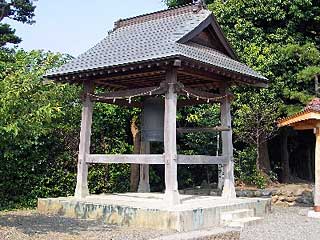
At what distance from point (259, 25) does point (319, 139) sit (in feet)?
23.6

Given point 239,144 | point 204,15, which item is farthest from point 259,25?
point 204,15

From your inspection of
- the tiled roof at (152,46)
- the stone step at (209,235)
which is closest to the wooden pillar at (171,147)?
the tiled roof at (152,46)

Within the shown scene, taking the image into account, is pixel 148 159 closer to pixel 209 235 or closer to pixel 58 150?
pixel 209 235

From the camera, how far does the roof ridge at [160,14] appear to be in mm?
11719

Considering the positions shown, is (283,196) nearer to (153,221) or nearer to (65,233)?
(153,221)

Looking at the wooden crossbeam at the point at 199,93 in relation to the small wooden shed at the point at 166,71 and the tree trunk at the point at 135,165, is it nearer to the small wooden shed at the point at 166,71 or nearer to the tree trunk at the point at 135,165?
the small wooden shed at the point at 166,71

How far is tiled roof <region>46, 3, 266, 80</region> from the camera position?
9.86 metres

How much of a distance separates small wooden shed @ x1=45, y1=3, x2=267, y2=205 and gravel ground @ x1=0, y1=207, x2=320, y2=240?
1453mm

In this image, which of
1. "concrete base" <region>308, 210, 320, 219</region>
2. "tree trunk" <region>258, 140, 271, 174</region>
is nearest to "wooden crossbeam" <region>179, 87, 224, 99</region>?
"concrete base" <region>308, 210, 320, 219</region>

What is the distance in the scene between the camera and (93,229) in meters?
8.59

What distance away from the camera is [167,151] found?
9.70 meters

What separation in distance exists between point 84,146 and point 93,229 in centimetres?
321

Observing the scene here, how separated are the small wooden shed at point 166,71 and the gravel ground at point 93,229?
4.77 ft

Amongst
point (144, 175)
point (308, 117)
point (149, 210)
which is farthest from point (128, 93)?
point (308, 117)
